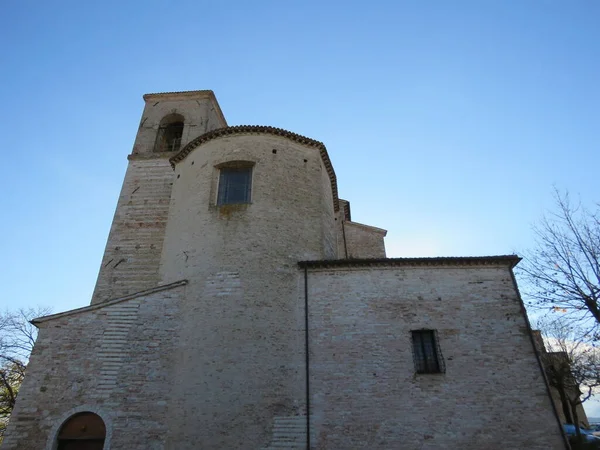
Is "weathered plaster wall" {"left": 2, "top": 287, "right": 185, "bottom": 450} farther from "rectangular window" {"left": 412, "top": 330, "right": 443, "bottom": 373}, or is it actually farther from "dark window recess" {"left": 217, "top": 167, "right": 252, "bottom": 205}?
"rectangular window" {"left": 412, "top": 330, "right": 443, "bottom": 373}

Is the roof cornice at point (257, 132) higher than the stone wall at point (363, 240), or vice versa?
the roof cornice at point (257, 132)

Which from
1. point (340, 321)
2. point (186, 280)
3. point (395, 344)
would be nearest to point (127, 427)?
point (186, 280)

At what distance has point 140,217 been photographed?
602 inches

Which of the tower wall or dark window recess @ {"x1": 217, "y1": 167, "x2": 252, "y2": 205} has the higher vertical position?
dark window recess @ {"x1": 217, "y1": 167, "x2": 252, "y2": 205}

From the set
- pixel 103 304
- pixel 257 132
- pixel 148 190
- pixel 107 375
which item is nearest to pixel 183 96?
pixel 148 190

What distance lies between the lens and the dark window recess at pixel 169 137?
18.1 metres

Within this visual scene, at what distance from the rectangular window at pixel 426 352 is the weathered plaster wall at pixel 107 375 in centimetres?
612

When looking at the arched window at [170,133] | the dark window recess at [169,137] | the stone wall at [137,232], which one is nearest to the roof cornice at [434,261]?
the stone wall at [137,232]

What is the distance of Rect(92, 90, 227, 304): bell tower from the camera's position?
45.5 feet

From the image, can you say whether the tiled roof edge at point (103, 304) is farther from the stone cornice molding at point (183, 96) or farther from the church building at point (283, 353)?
the stone cornice molding at point (183, 96)

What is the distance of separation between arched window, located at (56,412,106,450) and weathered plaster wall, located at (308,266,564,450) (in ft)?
16.3

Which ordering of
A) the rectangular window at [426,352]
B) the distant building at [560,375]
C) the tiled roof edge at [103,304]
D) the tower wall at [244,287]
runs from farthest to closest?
the distant building at [560,375] → the tiled roof edge at [103,304] → the rectangular window at [426,352] → the tower wall at [244,287]

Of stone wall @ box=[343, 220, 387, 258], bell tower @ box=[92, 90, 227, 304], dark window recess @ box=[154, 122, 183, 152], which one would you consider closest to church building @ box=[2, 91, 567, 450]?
bell tower @ box=[92, 90, 227, 304]

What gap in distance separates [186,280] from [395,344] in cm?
591
